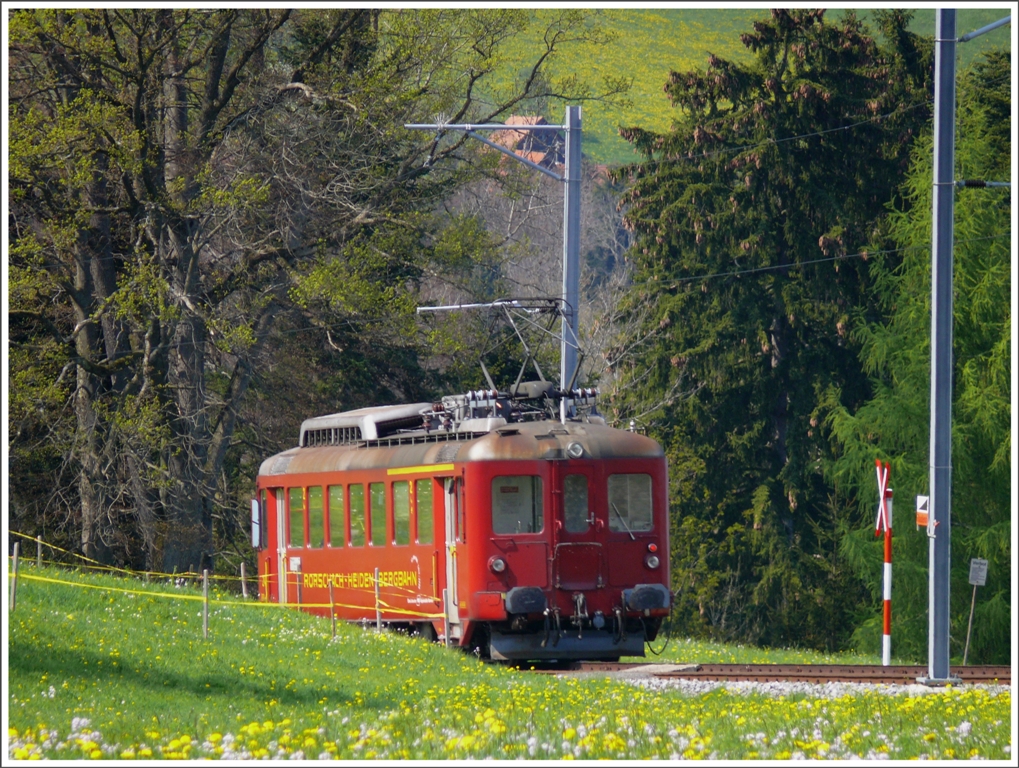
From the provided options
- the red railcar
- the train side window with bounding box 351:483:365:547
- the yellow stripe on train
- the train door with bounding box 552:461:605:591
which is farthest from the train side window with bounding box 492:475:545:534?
the train side window with bounding box 351:483:365:547

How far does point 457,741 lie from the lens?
11.1 meters

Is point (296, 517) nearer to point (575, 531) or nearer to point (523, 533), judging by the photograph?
point (523, 533)

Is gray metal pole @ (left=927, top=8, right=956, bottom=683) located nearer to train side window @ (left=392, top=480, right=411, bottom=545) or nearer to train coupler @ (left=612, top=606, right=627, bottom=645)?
train coupler @ (left=612, top=606, right=627, bottom=645)

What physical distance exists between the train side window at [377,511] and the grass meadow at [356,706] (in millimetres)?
2238

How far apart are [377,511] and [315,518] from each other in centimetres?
226

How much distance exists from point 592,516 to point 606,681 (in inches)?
128

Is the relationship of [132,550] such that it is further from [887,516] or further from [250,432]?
[887,516]

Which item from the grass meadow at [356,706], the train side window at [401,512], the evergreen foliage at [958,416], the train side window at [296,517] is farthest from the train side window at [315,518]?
the evergreen foliage at [958,416]

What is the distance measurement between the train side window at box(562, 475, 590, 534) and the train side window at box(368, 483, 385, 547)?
3.16 m

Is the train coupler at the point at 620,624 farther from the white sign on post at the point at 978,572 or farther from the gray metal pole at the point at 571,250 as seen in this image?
the white sign on post at the point at 978,572

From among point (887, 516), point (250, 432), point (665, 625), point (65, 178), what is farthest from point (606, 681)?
point (665, 625)

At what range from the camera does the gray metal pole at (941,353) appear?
1680 cm

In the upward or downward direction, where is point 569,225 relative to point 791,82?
downward

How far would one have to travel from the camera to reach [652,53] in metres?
179
